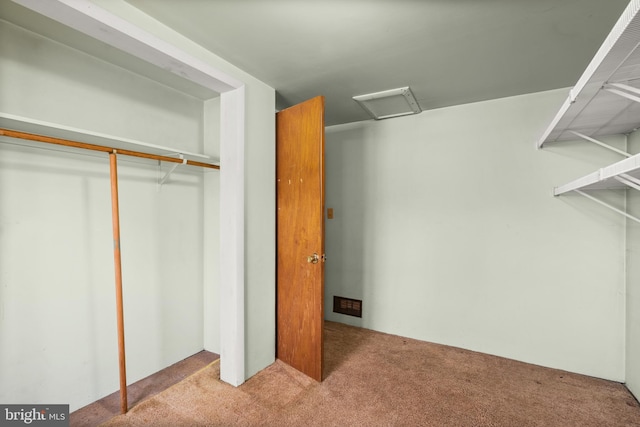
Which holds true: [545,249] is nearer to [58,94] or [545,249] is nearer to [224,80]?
[224,80]

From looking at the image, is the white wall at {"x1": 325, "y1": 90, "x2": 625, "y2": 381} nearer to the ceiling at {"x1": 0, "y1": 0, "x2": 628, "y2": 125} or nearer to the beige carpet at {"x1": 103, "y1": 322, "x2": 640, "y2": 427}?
the beige carpet at {"x1": 103, "y1": 322, "x2": 640, "y2": 427}

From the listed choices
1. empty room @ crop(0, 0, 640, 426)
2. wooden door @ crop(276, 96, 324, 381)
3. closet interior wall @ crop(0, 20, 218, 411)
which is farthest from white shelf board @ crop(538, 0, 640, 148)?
closet interior wall @ crop(0, 20, 218, 411)

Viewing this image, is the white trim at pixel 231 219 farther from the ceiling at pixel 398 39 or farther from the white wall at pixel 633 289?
the white wall at pixel 633 289

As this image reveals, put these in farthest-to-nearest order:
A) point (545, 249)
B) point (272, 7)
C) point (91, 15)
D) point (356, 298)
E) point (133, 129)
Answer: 1. point (356, 298)
2. point (545, 249)
3. point (133, 129)
4. point (272, 7)
5. point (91, 15)

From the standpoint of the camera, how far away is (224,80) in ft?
6.55

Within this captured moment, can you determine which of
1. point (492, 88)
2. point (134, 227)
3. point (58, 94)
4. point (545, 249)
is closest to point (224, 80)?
point (58, 94)

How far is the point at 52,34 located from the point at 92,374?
2.16 meters

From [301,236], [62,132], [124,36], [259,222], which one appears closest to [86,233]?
[62,132]

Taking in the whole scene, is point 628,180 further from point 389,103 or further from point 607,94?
point 389,103

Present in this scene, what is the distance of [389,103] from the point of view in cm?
269

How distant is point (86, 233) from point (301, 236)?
1459 millimetres

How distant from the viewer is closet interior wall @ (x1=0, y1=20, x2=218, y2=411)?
1681 millimetres

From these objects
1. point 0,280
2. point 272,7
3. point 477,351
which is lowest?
point 477,351

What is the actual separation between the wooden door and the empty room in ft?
0.06
